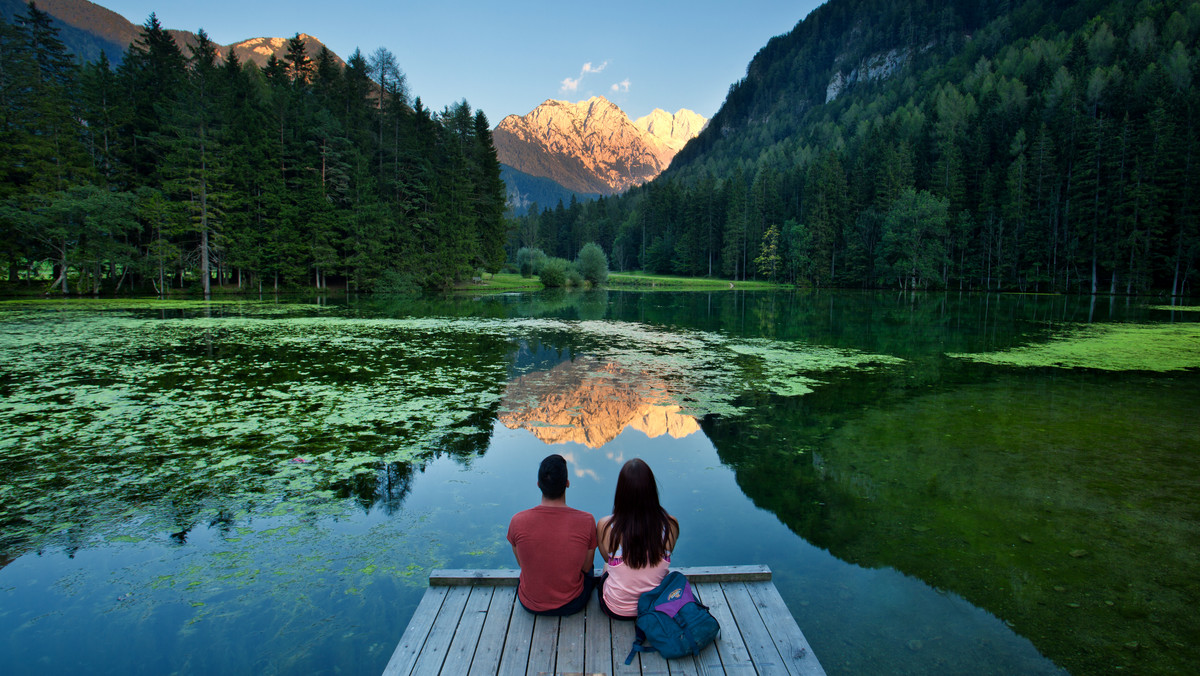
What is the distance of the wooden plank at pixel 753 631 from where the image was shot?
342 centimetres

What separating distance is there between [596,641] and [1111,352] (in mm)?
22157

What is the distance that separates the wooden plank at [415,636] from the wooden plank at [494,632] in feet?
1.21

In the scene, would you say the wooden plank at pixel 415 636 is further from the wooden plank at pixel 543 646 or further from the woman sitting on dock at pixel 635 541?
the woman sitting on dock at pixel 635 541

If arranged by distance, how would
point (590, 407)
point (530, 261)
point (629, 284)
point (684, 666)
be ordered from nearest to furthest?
point (684, 666) < point (590, 407) < point (629, 284) < point (530, 261)

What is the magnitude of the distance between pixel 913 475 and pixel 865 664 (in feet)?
14.3

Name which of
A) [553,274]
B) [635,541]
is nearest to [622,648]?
[635,541]

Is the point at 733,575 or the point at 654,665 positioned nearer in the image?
the point at 654,665

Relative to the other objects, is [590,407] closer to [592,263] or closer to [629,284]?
[592,263]

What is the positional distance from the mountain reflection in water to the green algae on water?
37.2ft

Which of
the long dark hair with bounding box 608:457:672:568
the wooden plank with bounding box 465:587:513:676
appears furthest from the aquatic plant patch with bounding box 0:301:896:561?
the long dark hair with bounding box 608:457:672:568

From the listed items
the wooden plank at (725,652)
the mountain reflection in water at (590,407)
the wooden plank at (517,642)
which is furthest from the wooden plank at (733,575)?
the mountain reflection in water at (590,407)

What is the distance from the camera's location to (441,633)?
370 centimetres

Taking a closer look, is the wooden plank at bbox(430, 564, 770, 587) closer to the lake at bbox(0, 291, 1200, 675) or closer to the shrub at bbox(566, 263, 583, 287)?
the lake at bbox(0, 291, 1200, 675)

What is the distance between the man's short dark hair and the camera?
3846 mm
